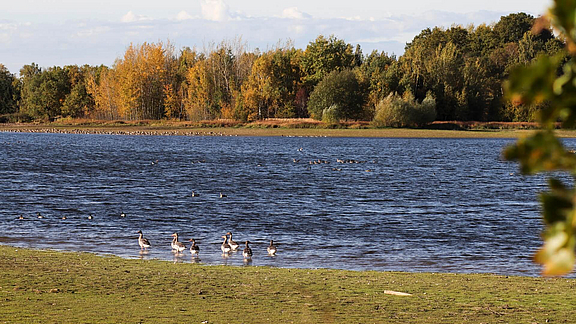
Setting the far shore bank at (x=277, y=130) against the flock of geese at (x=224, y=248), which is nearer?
the flock of geese at (x=224, y=248)

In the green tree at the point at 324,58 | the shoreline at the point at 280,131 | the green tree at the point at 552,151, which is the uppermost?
the green tree at the point at 324,58

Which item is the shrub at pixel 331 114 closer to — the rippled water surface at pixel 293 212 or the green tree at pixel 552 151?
the rippled water surface at pixel 293 212

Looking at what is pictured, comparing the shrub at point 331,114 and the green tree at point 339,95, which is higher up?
the green tree at point 339,95

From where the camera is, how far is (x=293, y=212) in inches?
1278

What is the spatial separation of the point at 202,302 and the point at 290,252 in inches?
356

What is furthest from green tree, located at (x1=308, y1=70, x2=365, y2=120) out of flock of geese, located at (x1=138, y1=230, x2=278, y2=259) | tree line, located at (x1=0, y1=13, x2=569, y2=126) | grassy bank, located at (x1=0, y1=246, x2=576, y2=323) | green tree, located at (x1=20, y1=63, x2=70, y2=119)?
grassy bank, located at (x1=0, y1=246, x2=576, y2=323)

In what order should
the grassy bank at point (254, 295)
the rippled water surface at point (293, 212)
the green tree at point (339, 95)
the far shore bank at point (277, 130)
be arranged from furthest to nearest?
1. the green tree at point (339, 95)
2. the far shore bank at point (277, 130)
3. the rippled water surface at point (293, 212)
4. the grassy bank at point (254, 295)

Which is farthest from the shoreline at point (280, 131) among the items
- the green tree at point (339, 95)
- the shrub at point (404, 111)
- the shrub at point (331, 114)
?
the green tree at point (339, 95)

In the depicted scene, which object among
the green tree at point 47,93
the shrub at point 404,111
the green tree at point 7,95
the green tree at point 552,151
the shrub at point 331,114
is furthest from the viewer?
the green tree at point 7,95

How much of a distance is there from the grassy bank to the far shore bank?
10951cm

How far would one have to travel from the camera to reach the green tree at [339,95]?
13262cm

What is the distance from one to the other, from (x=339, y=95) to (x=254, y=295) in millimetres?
119857

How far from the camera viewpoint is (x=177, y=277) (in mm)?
15719

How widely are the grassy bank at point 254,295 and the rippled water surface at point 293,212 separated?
3.31 m
